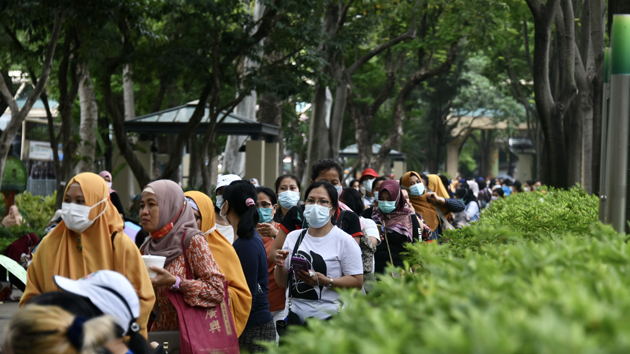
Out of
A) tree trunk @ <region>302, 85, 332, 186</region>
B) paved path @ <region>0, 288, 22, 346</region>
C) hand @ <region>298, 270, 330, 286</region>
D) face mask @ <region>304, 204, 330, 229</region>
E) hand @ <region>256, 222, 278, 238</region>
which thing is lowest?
paved path @ <region>0, 288, 22, 346</region>

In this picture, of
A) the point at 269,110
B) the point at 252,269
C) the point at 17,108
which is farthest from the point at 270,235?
the point at 269,110

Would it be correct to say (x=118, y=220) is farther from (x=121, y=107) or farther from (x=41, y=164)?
(x=41, y=164)

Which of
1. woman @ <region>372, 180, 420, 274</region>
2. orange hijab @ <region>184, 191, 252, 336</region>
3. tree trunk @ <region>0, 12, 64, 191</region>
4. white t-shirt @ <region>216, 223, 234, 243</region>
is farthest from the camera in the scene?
tree trunk @ <region>0, 12, 64, 191</region>

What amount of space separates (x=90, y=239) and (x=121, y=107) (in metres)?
20.4

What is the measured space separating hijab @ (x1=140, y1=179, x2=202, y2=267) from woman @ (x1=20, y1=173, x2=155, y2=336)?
1.15 feet

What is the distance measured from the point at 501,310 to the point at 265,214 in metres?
4.87

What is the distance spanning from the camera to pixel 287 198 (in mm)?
6715

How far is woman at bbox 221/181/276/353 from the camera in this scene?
15.6ft

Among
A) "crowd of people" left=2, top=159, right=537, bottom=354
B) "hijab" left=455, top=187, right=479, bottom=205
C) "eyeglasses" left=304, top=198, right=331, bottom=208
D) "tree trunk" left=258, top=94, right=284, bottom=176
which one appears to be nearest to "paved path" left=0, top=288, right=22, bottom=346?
"crowd of people" left=2, top=159, right=537, bottom=354

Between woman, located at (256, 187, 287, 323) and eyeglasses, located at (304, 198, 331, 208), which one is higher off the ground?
eyeglasses, located at (304, 198, 331, 208)

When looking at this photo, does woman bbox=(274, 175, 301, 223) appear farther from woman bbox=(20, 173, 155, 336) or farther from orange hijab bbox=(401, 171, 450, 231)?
woman bbox=(20, 173, 155, 336)

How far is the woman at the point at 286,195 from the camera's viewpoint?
6.71 m

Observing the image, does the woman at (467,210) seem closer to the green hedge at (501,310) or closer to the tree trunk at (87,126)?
the tree trunk at (87,126)

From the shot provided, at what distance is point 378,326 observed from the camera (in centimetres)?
172
